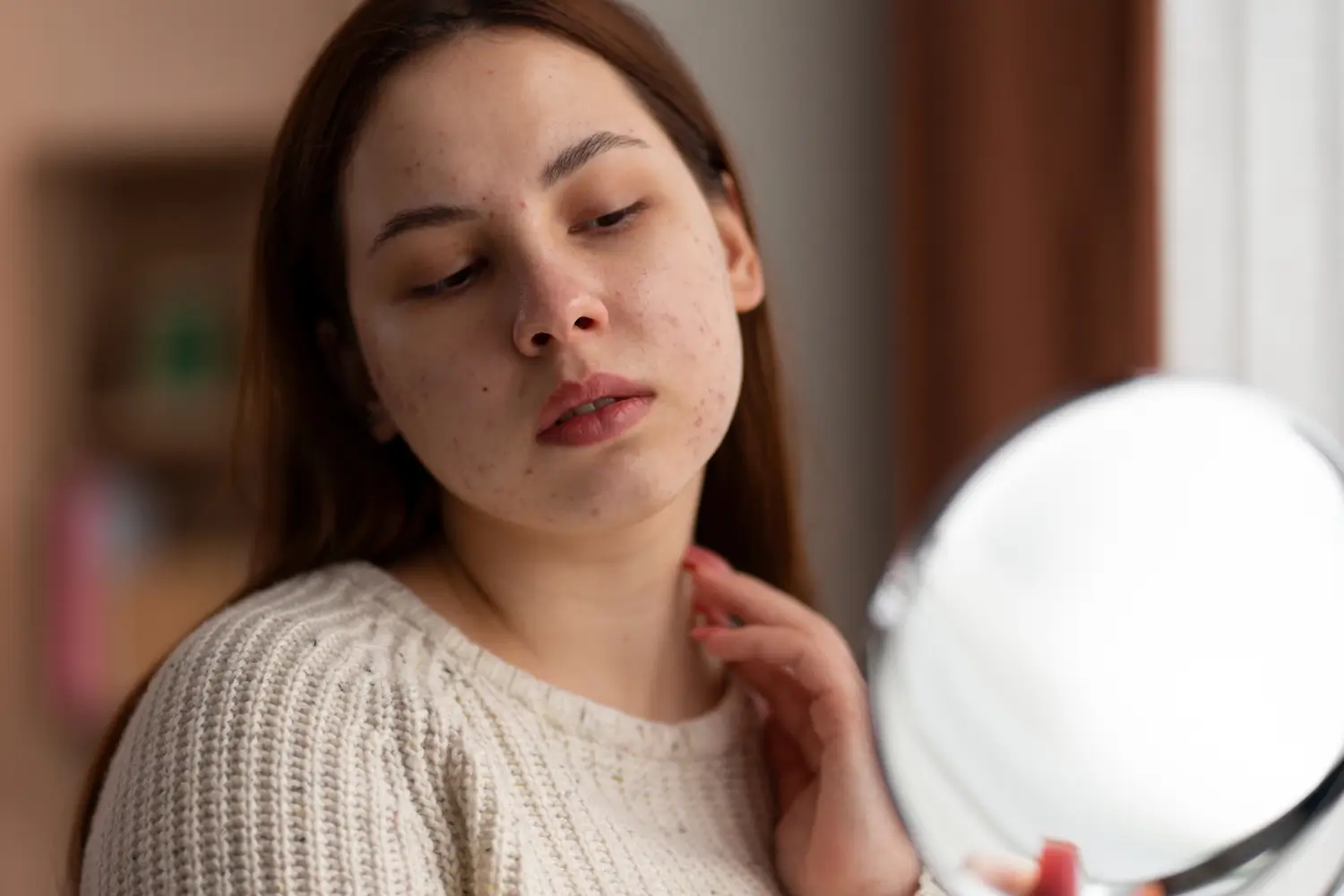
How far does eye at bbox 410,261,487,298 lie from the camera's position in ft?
2.94

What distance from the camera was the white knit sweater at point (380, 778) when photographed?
29.9 inches

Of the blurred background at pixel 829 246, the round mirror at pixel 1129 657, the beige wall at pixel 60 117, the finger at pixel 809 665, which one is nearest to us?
the round mirror at pixel 1129 657

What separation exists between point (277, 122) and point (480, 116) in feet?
5.75

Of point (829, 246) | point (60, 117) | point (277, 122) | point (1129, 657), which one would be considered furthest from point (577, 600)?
point (60, 117)

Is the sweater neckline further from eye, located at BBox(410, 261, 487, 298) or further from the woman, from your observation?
eye, located at BBox(410, 261, 487, 298)

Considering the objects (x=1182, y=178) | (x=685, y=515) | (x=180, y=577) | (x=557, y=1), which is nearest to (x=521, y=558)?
(x=685, y=515)

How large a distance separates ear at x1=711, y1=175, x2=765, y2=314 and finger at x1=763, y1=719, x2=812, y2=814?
29 cm

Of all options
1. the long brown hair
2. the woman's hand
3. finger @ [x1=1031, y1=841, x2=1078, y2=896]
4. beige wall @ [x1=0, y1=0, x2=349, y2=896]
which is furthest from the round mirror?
beige wall @ [x1=0, y1=0, x2=349, y2=896]

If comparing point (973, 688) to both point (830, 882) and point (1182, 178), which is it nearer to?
point (830, 882)

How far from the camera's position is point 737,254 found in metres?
1.06

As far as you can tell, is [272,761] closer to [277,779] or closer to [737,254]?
[277,779]

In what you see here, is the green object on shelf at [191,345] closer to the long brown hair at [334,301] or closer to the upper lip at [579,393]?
the long brown hair at [334,301]

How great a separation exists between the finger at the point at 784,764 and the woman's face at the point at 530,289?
228mm

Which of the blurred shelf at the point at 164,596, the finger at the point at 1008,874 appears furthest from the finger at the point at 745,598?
the blurred shelf at the point at 164,596
